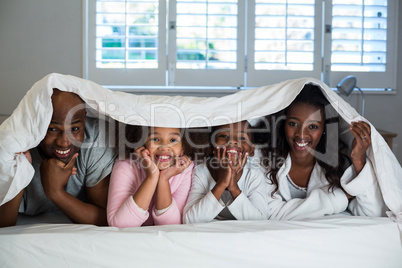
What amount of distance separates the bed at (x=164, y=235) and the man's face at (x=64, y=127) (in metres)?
0.04

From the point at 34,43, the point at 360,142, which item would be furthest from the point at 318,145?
the point at 34,43

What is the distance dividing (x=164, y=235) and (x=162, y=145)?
0.29m

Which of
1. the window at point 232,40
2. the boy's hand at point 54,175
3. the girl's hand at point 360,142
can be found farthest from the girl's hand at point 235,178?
the window at point 232,40

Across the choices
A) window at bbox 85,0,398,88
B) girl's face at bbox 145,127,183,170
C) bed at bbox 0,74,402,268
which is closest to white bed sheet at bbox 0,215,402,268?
bed at bbox 0,74,402,268

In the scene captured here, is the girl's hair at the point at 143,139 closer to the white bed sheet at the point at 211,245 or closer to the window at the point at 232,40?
the white bed sheet at the point at 211,245

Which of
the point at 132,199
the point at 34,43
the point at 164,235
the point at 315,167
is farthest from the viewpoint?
the point at 34,43

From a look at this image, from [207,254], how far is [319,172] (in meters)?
0.49

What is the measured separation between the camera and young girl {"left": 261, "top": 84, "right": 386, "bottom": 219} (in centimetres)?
116

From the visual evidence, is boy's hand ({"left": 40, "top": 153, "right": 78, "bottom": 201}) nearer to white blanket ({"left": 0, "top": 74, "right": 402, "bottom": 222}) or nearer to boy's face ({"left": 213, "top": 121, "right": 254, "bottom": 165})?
white blanket ({"left": 0, "top": 74, "right": 402, "bottom": 222})

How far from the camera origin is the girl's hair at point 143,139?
1.21 metres

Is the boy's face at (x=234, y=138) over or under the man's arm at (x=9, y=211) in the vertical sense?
over

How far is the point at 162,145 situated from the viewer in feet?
3.88

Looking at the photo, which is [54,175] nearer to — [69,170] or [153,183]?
[69,170]

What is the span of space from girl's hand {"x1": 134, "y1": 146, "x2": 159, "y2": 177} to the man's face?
17cm
